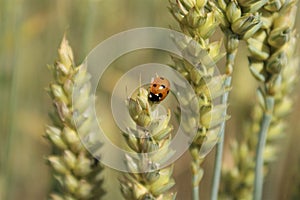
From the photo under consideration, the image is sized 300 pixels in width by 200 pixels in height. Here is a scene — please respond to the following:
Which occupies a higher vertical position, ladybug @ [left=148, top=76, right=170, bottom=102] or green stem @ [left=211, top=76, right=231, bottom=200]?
ladybug @ [left=148, top=76, right=170, bottom=102]

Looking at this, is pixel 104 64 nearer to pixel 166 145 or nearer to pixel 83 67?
pixel 83 67

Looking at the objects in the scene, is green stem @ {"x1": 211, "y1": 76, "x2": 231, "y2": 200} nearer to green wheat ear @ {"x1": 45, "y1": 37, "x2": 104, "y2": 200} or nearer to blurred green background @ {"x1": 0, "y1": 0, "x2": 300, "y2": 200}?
green wheat ear @ {"x1": 45, "y1": 37, "x2": 104, "y2": 200}

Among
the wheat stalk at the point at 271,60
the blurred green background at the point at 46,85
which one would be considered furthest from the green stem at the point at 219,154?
the blurred green background at the point at 46,85

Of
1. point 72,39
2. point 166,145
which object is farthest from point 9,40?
point 166,145

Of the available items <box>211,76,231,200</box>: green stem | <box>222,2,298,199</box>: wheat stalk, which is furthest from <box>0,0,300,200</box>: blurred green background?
<box>211,76,231,200</box>: green stem

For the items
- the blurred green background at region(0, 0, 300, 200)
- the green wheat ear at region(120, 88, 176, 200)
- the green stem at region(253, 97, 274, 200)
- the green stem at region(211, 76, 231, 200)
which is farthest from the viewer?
the blurred green background at region(0, 0, 300, 200)

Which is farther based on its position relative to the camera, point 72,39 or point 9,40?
point 72,39
